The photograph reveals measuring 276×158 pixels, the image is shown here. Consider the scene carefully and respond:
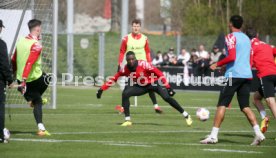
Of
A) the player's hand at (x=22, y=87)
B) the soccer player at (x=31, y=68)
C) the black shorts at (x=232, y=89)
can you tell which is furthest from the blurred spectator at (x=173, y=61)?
the black shorts at (x=232, y=89)

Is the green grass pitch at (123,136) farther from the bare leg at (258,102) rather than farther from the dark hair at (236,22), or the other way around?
the dark hair at (236,22)

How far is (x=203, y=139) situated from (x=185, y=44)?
93.2 ft

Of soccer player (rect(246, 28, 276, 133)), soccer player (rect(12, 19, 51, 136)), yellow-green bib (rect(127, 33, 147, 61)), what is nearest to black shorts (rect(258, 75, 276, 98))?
soccer player (rect(246, 28, 276, 133))

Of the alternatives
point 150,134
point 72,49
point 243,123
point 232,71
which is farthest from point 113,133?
point 72,49

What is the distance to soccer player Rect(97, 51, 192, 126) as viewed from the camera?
19328 millimetres

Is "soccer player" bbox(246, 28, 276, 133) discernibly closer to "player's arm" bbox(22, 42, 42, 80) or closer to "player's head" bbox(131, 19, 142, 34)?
"player's arm" bbox(22, 42, 42, 80)

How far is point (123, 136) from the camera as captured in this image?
1648 cm

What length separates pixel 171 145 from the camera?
14.8 metres

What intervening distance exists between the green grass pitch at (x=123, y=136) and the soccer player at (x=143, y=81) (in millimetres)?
434

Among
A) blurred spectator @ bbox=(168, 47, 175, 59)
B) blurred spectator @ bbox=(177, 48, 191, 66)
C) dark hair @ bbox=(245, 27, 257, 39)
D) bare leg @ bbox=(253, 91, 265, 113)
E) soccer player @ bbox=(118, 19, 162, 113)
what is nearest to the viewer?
dark hair @ bbox=(245, 27, 257, 39)

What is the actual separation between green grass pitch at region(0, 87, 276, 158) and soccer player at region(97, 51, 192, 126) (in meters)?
0.43

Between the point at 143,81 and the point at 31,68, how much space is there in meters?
4.02

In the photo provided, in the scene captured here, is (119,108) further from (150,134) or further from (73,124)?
(150,134)

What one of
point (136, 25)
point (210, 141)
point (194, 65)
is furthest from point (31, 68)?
point (194, 65)
